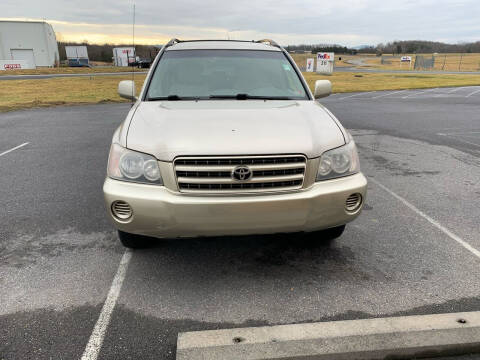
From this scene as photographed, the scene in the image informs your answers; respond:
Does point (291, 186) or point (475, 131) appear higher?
point (291, 186)

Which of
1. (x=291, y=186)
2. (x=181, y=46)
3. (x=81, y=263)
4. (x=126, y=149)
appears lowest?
(x=81, y=263)

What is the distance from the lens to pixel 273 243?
369 cm

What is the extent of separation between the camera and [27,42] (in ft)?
211

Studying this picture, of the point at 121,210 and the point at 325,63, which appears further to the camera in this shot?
the point at 325,63

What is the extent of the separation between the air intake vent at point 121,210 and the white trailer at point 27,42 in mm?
71945

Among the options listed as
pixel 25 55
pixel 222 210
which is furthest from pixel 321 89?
pixel 25 55

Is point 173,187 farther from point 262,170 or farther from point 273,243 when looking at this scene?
point 273,243

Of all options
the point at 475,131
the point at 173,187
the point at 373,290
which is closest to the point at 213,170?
the point at 173,187

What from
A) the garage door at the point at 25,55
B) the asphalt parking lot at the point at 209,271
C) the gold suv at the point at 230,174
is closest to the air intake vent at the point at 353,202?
the gold suv at the point at 230,174

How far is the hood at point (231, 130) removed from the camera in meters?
2.68

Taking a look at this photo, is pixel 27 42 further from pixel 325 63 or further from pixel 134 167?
pixel 134 167

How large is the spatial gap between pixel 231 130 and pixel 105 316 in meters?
1.63

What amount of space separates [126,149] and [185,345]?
58.4 inches

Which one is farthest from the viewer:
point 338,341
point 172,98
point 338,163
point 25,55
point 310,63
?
point 25,55
